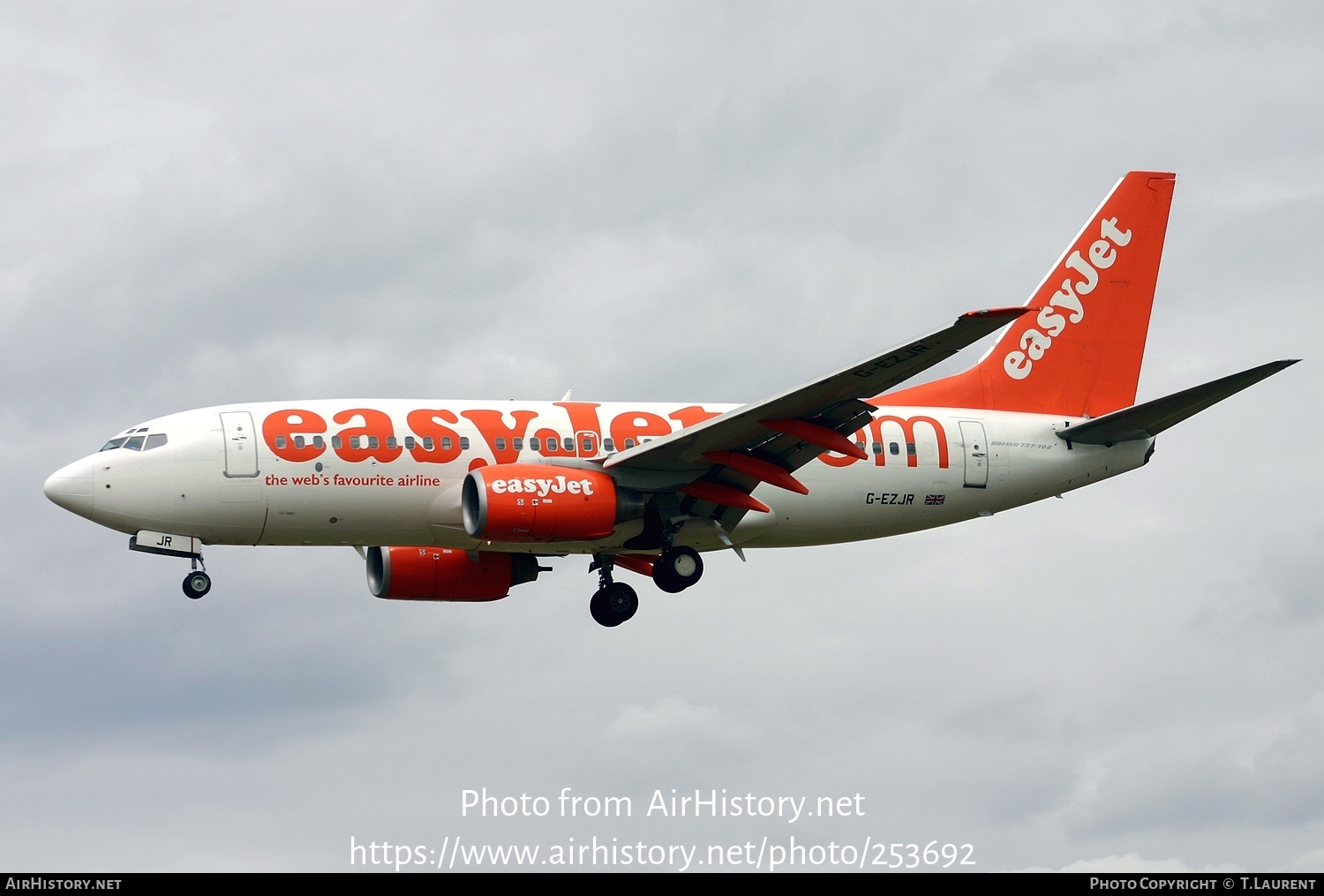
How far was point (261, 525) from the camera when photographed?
1590 inches

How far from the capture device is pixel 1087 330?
49.2m

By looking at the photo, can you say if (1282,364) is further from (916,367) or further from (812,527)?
(812,527)

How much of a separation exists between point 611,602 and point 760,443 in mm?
6758

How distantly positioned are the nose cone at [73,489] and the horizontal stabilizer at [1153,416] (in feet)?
79.1

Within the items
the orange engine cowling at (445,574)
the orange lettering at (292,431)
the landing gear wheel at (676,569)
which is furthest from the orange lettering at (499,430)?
the orange engine cowling at (445,574)

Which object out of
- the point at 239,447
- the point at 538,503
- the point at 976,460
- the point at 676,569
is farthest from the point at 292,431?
the point at 976,460

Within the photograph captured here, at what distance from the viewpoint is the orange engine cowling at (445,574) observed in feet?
153

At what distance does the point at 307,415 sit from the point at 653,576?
9024 mm

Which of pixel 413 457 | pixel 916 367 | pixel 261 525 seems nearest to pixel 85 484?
pixel 261 525

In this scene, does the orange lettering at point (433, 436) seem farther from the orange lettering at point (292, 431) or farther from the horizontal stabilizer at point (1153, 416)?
the horizontal stabilizer at point (1153, 416)

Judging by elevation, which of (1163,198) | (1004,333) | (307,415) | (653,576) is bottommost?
(653,576)

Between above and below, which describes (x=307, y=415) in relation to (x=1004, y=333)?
below

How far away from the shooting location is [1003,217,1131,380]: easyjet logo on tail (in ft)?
158

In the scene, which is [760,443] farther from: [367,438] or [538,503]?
[367,438]
